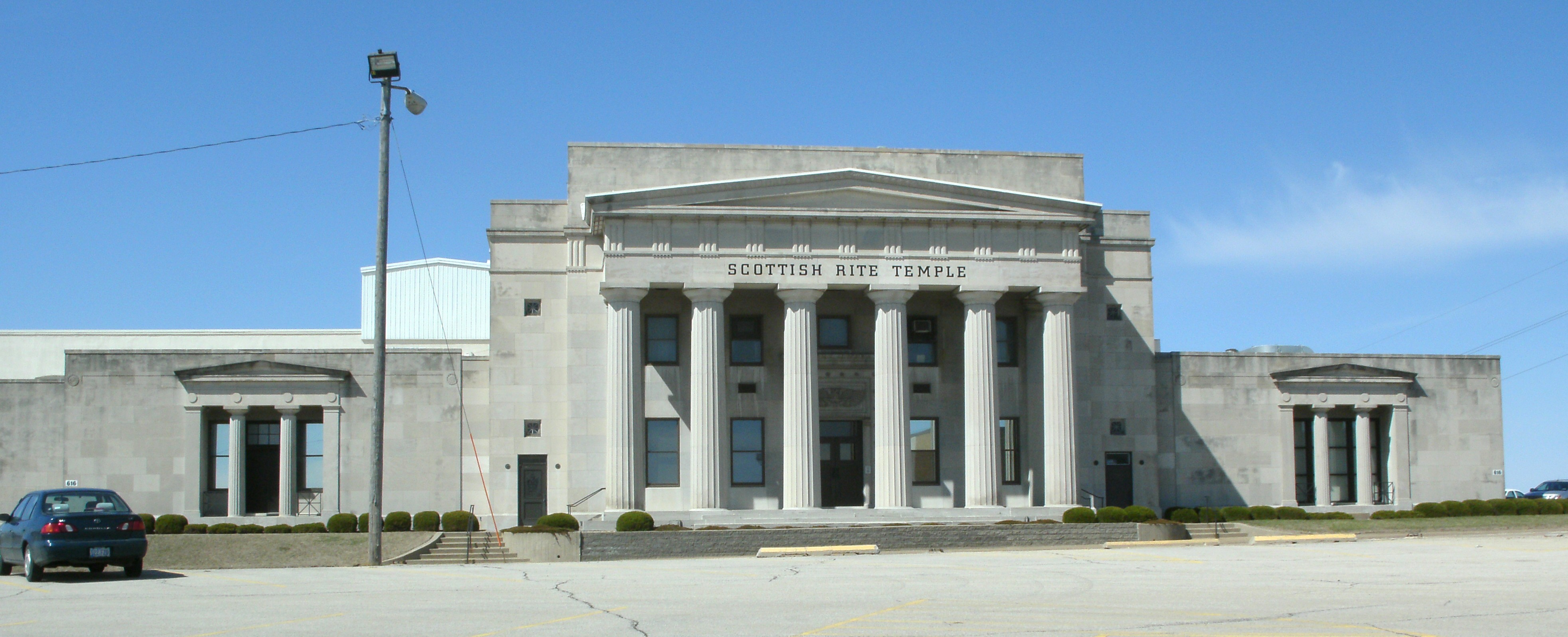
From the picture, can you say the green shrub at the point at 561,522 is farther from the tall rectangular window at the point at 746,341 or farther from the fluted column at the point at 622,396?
the tall rectangular window at the point at 746,341

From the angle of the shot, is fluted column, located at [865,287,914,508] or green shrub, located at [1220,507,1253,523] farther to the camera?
green shrub, located at [1220,507,1253,523]

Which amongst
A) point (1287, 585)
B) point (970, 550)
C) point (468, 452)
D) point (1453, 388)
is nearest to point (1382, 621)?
point (1287, 585)

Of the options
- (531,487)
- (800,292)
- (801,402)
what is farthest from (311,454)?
(800,292)

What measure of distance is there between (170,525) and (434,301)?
109 feet

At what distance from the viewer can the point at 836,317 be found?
146 feet

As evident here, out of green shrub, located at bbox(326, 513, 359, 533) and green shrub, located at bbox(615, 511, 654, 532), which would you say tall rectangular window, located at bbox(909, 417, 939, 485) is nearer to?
green shrub, located at bbox(615, 511, 654, 532)

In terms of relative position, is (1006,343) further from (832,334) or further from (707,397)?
(707,397)

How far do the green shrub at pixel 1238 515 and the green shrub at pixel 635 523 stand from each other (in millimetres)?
17719

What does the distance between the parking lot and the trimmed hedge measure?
1212 cm

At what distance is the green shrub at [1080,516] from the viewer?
128ft

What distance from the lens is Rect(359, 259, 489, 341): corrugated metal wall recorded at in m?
70.7

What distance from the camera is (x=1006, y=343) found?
1783 inches

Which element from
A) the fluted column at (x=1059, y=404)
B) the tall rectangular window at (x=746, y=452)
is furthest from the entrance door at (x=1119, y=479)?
the tall rectangular window at (x=746, y=452)

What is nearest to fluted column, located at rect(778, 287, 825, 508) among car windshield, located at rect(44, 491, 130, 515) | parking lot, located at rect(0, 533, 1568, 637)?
parking lot, located at rect(0, 533, 1568, 637)
